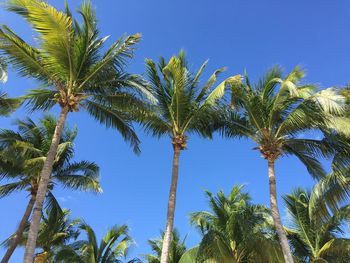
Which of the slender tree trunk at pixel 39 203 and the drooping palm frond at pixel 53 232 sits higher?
the drooping palm frond at pixel 53 232

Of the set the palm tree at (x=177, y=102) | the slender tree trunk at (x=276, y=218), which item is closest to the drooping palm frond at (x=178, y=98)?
the palm tree at (x=177, y=102)

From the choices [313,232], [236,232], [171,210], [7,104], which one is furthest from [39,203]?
[313,232]

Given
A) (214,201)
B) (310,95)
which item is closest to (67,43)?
(310,95)

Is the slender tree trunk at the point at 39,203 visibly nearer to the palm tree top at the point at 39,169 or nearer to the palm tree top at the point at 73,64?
the palm tree top at the point at 73,64

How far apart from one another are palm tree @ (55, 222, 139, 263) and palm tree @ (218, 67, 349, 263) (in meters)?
9.11

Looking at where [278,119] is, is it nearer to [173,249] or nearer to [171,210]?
[171,210]

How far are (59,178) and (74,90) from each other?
7.97 metres

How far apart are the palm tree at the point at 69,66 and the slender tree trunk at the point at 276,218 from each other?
5.72 metres

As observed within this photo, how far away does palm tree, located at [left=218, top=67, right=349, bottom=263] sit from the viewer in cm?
1543

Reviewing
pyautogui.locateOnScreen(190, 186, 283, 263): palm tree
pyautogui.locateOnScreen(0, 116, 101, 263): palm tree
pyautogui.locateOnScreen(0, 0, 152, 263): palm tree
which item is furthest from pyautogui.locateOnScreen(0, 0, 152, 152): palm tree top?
pyautogui.locateOnScreen(190, 186, 283, 263): palm tree

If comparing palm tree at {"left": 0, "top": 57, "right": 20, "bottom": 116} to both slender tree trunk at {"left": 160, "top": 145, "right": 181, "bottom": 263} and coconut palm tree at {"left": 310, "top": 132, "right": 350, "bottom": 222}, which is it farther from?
coconut palm tree at {"left": 310, "top": 132, "right": 350, "bottom": 222}

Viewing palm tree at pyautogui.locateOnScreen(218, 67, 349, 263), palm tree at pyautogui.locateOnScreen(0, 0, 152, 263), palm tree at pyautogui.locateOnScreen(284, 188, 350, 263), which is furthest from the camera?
palm tree at pyautogui.locateOnScreen(284, 188, 350, 263)

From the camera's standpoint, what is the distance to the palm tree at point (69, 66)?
1316 centimetres

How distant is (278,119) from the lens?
54.0ft
